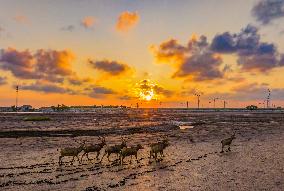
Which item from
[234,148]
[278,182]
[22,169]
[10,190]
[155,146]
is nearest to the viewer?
[10,190]

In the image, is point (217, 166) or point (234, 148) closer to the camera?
point (217, 166)

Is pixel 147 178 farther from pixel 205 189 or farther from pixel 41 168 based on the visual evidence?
pixel 41 168

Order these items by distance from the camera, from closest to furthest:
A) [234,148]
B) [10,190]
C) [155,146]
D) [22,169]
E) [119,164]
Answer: [10,190] < [22,169] < [119,164] < [155,146] < [234,148]

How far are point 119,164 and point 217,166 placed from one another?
594cm

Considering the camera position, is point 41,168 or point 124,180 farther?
point 41,168

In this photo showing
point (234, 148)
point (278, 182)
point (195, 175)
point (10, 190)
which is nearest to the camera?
point (10, 190)

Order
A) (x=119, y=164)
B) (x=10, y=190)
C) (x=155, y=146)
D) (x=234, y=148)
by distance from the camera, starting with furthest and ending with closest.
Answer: (x=234, y=148)
(x=155, y=146)
(x=119, y=164)
(x=10, y=190)

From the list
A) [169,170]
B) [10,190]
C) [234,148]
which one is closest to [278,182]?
[169,170]

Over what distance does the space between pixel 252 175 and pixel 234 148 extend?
13.2 metres

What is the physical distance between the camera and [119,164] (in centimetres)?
2439

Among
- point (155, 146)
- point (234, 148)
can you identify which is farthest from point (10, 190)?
point (234, 148)

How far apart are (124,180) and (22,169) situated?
21.9 ft

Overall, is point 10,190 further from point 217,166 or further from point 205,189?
point 217,166

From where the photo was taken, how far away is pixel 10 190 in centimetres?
1750
